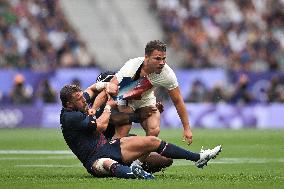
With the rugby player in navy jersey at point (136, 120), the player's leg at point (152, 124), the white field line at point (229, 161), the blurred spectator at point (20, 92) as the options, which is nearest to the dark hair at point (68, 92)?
the rugby player in navy jersey at point (136, 120)

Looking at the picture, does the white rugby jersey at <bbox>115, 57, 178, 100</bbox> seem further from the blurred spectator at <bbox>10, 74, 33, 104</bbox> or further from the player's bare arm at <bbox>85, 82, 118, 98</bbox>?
the blurred spectator at <bbox>10, 74, 33, 104</bbox>

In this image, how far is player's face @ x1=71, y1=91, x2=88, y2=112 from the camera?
1248 centimetres

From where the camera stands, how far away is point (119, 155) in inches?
499

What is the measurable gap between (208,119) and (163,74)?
56.3ft

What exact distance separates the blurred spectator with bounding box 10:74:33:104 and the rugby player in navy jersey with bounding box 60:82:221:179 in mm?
17794

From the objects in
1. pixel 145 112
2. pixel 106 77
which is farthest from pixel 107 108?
pixel 145 112

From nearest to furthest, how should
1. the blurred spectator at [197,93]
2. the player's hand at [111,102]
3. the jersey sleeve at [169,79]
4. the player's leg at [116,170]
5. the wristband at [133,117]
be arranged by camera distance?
the player's leg at [116,170] → the player's hand at [111,102] → the jersey sleeve at [169,79] → the wristband at [133,117] → the blurred spectator at [197,93]

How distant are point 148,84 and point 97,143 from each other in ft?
6.09

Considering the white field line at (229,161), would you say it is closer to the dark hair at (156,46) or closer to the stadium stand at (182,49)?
the dark hair at (156,46)

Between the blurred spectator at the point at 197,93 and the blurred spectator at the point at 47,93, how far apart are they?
445 centimetres

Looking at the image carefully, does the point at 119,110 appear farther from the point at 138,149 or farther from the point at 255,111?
the point at 255,111

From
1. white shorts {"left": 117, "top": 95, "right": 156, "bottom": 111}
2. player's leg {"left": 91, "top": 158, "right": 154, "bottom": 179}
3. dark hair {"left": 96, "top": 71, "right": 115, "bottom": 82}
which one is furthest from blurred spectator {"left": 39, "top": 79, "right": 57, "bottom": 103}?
player's leg {"left": 91, "top": 158, "right": 154, "bottom": 179}

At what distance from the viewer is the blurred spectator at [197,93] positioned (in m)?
31.0

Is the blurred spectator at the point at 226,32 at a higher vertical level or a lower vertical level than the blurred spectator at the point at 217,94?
higher
